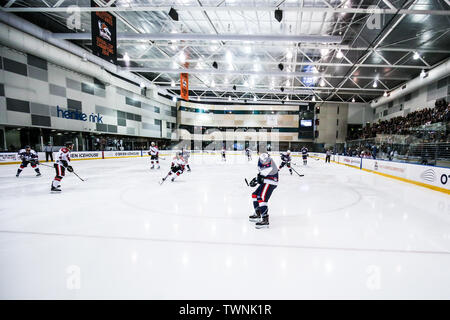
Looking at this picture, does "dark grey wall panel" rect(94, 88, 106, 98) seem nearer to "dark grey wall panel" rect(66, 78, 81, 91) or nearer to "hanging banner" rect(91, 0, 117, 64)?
"dark grey wall panel" rect(66, 78, 81, 91)

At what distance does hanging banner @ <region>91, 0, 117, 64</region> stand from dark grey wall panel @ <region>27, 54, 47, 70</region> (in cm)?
984

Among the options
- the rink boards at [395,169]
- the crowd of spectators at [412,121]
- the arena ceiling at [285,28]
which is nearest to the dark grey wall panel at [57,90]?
the arena ceiling at [285,28]

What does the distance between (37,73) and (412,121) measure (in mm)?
28811

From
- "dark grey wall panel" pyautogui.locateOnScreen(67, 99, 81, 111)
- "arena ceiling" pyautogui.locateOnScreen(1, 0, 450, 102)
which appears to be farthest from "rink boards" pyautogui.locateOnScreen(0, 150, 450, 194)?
"arena ceiling" pyautogui.locateOnScreen(1, 0, 450, 102)

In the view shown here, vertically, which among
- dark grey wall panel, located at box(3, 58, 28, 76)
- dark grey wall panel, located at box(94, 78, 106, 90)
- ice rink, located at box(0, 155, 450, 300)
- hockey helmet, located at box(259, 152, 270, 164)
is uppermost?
dark grey wall panel, located at box(94, 78, 106, 90)

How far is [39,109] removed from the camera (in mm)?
14016

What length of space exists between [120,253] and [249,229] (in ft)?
6.34

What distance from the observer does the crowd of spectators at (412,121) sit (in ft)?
45.1

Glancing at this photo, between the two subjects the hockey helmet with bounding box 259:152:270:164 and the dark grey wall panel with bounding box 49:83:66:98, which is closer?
the hockey helmet with bounding box 259:152:270:164

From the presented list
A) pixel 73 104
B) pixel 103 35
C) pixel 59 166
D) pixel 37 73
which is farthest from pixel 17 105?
pixel 59 166

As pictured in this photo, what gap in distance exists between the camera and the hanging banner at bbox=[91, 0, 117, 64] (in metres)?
7.28

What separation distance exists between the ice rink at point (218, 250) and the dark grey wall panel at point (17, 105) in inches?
459

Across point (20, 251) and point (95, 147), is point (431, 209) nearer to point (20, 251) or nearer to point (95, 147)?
point (20, 251)

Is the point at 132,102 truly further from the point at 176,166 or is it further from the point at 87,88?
the point at 176,166
